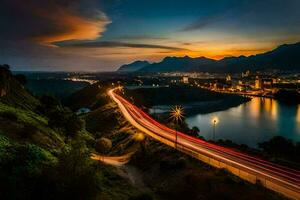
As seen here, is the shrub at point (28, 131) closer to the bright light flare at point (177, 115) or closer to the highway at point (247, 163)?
the highway at point (247, 163)

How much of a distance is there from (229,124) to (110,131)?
207ft

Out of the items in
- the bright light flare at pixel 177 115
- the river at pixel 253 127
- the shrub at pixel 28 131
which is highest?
the shrub at pixel 28 131

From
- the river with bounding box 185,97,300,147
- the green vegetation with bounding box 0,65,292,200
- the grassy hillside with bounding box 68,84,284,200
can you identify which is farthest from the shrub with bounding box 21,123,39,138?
the river with bounding box 185,97,300,147

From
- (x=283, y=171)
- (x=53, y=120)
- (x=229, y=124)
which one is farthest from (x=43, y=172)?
(x=229, y=124)

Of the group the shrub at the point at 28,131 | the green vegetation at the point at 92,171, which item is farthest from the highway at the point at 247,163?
the shrub at the point at 28,131

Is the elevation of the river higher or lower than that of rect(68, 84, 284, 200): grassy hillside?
lower

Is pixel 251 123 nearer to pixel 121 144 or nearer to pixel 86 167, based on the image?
pixel 121 144

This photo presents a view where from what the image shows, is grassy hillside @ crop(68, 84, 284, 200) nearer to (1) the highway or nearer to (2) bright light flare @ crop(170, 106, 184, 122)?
(1) the highway

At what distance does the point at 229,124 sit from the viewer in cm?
13438

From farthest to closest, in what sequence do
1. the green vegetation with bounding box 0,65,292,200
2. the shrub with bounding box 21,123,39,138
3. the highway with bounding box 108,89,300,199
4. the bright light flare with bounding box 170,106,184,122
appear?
the bright light flare with bounding box 170,106,184,122 → the shrub with bounding box 21,123,39,138 → the highway with bounding box 108,89,300,199 → the green vegetation with bounding box 0,65,292,200

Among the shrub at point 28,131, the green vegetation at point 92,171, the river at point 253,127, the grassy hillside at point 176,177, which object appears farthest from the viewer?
the river at point 253,127

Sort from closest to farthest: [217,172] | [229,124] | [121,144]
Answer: [217,172]
[121,144]
[229,124]

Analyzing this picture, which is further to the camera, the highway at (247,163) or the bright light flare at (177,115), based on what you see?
the bright light flare at (177,115)

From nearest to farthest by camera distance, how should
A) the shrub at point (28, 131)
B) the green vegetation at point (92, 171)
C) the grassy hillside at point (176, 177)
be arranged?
the green vegetation at point (92, 171) → the grassy hillside at point (176, 177) → the shrub at point (28, 131)
